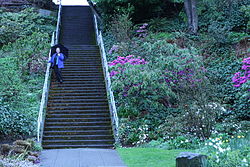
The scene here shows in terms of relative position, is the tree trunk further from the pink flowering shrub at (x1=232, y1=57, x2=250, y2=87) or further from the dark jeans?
the dark jeans

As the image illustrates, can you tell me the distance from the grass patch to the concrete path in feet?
0.70

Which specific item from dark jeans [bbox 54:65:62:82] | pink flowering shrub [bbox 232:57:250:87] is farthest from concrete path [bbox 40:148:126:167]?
dark jeans [bbox 54:65:62:82]

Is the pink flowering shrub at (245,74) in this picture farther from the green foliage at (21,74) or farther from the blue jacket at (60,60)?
the blue jacket at (60,60)

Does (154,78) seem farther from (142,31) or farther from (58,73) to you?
(142,31)

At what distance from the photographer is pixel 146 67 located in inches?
534

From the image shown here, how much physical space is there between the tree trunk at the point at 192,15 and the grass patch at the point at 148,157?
42.0 ft

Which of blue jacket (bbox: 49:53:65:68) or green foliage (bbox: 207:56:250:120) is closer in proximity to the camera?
green foliage (bbox: 207:56:250:120)

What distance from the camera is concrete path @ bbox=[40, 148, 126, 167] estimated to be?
8682 mm

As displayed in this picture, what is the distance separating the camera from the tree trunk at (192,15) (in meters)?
21.7

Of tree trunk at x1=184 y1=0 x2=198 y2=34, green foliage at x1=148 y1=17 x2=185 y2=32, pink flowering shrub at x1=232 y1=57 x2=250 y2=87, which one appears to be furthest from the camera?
green foliage at x1=148 y1=17 x2=185 y2=32

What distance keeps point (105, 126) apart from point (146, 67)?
2.66 meters

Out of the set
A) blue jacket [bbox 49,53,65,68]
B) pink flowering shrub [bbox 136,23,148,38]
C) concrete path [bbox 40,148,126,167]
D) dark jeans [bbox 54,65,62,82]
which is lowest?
concrete path [bbox 40,148,126,167]

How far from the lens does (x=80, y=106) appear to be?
14.4 meters

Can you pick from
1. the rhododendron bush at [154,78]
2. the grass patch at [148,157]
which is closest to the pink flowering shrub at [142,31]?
the rhododendron bush at [154,78]
